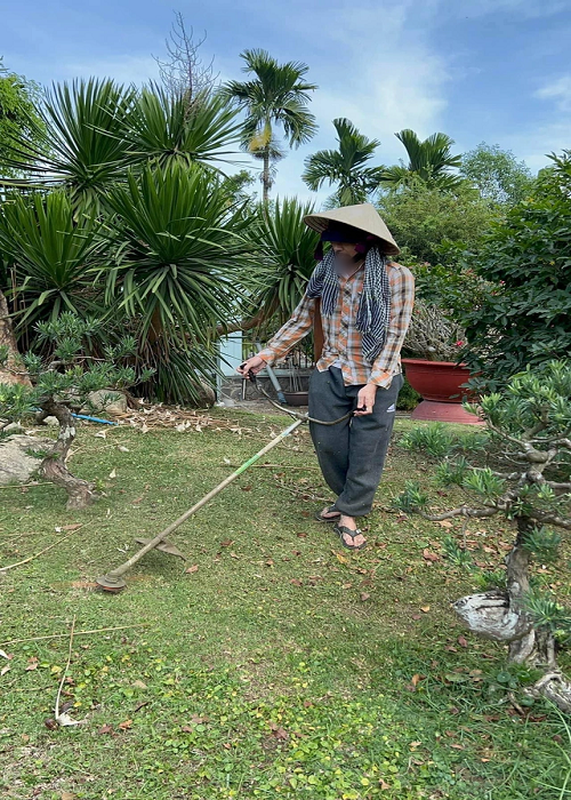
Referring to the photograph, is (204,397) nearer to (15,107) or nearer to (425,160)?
(15,107)

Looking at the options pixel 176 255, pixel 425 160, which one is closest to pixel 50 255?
pixel 176 255

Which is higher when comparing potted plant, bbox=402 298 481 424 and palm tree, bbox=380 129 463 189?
palm tree, bbox=380 129 463 189

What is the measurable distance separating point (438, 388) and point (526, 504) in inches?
215

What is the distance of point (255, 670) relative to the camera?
1.88m

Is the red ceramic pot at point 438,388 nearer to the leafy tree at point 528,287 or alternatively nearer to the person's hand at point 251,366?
the leafy tree at point 528,287

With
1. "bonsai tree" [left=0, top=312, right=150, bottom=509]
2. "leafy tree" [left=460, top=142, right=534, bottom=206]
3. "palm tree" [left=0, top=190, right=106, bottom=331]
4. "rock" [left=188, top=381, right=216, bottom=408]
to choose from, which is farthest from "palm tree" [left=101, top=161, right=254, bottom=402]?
"leafy tree" [left=460, top=142, right=534, bottom=206]

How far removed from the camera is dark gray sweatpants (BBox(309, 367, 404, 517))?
2814 millimetres

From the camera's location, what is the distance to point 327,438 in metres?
2.94

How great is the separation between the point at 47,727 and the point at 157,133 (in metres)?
5.60

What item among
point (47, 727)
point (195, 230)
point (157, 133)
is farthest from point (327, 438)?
point (157, 133)

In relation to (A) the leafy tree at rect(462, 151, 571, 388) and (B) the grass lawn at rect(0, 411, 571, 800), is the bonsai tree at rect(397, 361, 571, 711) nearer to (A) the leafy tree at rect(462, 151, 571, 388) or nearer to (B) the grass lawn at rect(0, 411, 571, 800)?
(B) the grass lawn at rect(0, 411, 571, 800)

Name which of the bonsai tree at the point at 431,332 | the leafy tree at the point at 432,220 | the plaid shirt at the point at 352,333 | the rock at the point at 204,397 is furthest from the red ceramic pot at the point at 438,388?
the leafy tree at the point at 432,220

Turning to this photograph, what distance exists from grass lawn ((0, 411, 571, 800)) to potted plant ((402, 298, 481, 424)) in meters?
3.82

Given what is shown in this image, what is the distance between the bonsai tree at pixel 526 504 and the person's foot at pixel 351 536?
107cm
